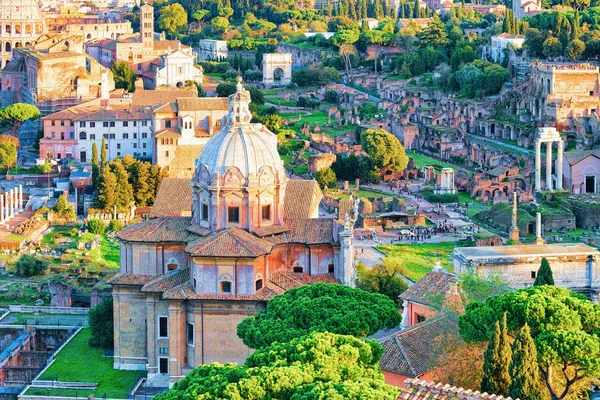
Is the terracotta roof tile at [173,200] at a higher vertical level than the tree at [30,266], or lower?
higher

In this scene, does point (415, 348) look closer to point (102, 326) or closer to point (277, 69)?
point (102, 326)

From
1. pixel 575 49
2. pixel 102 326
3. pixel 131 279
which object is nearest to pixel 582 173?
pixel 575 49

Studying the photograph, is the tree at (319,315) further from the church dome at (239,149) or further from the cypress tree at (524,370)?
the church dome at (239,149)

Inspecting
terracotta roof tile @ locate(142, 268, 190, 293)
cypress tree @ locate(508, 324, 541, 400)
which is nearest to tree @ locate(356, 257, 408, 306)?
terracotta roof tile @ locate(142, 268, 190, 293)

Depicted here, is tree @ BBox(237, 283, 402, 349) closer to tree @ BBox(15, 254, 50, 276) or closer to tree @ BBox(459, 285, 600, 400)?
tree @ BBox(459, 285, 600, 400)

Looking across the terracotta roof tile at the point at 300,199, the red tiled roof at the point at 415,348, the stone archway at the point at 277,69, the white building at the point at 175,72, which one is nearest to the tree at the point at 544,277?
the red tiled roof at the point at 415,348

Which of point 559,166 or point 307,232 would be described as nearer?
point 307,232
